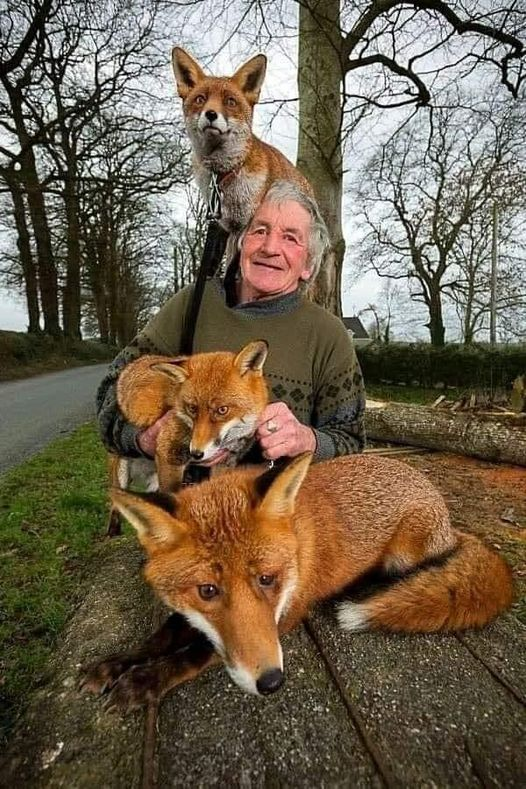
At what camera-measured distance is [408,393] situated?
639 inches

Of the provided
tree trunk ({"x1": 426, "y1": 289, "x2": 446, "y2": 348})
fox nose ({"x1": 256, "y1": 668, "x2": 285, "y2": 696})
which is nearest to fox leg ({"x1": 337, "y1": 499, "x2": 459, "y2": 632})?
fox nose ({"x1": 256, "y1": 668, "x2": 285, "y2": 696})

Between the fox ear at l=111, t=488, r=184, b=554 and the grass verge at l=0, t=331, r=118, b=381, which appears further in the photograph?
the grass verge at l=0, t=331, r=118, b=381

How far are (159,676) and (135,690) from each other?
0.24 ft

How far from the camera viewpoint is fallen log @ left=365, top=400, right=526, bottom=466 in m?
7.25

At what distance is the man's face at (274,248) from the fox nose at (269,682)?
5.75 ft

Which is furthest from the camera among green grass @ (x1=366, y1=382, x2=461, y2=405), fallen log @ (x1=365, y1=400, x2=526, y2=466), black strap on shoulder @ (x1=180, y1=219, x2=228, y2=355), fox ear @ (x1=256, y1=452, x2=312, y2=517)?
green grass @ (x1=366, y1=382, x2=461, y2=405)

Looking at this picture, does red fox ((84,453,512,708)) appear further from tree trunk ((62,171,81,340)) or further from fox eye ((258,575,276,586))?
tree trunk ((62,171,81,340))

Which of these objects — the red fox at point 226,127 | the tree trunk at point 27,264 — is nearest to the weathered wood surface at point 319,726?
the red fox at point 226,127

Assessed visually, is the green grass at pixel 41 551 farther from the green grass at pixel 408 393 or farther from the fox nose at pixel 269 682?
the green grass at pixel 408 393

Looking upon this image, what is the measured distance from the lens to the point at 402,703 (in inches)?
50.5

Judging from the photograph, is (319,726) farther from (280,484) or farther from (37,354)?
(37,354)

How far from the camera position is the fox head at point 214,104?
152 inches

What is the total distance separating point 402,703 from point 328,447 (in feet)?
3.87

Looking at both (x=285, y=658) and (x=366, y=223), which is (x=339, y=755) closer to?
(x=285, y=658)
